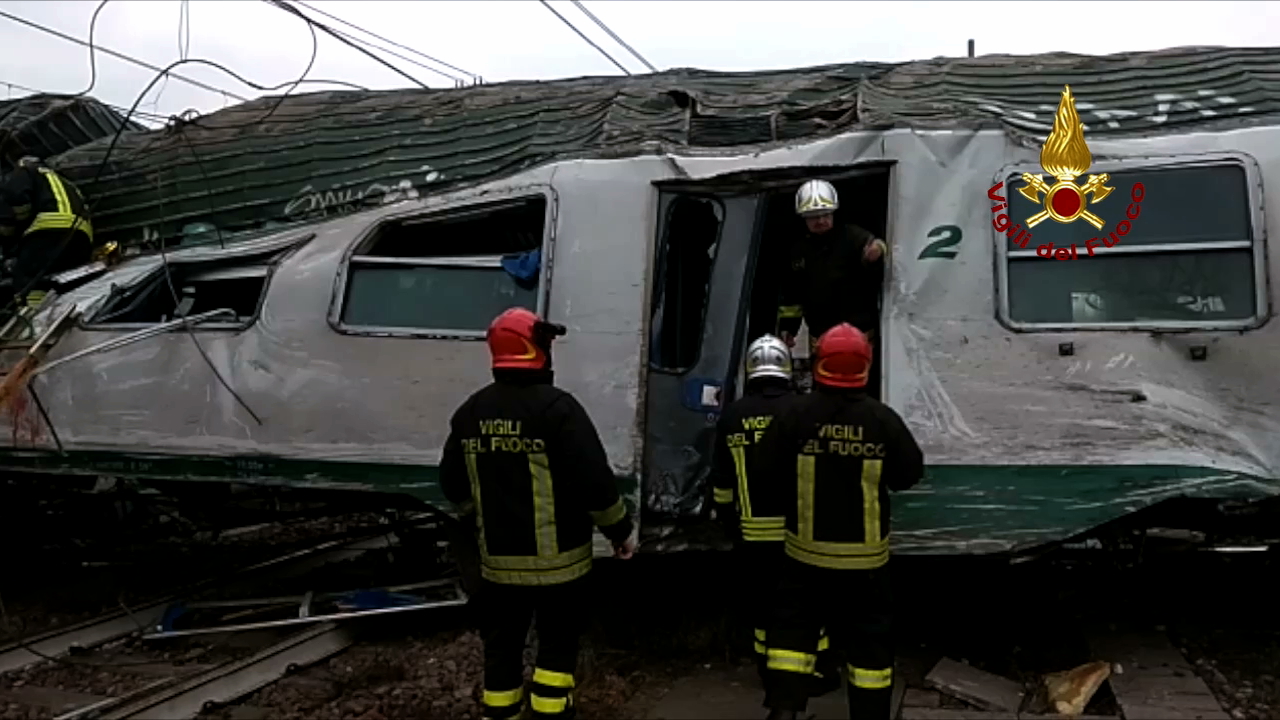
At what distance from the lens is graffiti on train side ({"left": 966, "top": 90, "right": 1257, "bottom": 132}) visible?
5422 millimetres

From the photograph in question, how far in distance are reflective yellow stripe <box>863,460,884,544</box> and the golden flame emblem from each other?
1.83 meters

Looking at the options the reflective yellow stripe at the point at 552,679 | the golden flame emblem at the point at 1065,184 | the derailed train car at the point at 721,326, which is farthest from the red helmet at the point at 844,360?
the golden flame emblem at the point at 1065,184

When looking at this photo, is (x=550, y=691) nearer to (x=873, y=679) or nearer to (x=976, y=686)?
(x=873, y=679)

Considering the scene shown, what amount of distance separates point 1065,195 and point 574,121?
2.58 m

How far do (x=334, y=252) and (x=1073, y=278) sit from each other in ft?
12.1

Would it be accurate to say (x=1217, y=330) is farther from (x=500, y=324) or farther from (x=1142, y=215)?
(x=500, y=324)

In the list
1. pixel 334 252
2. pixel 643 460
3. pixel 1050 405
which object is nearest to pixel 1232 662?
pixel 1050 405

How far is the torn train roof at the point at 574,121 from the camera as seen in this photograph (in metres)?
5.61

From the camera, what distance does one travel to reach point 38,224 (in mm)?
6676

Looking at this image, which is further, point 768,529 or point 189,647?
point 189,647

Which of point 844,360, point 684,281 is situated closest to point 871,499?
point 844,360

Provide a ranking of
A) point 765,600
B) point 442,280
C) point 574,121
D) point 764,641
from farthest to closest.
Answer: point 574,121 → point 442,280 → point 765,600 → point 764,641

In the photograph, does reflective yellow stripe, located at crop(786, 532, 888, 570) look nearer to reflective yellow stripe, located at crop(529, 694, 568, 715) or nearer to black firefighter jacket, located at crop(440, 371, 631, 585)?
black firefighter jacket, located at crop(440, 371, 631, 585)

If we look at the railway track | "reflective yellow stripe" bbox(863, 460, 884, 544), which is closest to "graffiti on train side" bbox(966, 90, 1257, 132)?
"reflective yellow stripe" bbox(863, 460, 884, 544)
